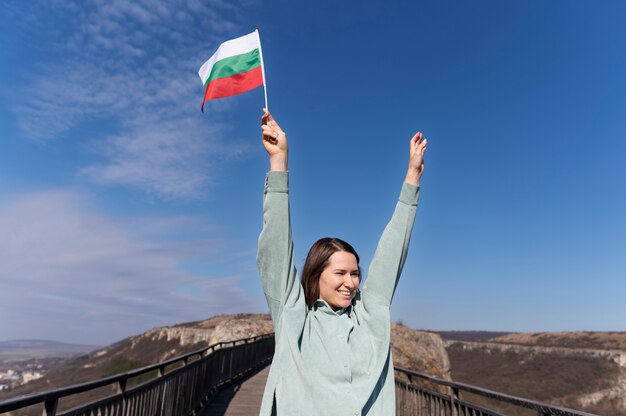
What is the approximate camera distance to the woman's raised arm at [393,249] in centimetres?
197

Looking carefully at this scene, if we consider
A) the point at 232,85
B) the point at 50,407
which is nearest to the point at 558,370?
the point at 232,85

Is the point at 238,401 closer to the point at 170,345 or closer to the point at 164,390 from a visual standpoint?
the point at 164,390

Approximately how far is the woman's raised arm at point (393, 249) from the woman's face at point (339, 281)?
8cm

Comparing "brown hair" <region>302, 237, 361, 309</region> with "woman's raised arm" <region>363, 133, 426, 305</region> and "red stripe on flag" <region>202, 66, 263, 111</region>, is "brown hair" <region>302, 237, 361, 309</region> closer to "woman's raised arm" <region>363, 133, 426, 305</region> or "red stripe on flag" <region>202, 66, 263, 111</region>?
"woman's raised arm" <region>363, 133, 426, 305</region>

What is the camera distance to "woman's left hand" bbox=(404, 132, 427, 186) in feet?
7.03

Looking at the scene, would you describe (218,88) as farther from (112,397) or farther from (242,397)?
(242,397)

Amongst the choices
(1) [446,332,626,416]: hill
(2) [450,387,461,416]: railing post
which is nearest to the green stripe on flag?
(2) [450,387,461,416]: railing post

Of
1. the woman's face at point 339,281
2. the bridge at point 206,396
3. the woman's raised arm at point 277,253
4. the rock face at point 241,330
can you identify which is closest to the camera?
the woman's raised arm at point 277,253

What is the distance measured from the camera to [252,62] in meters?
3.70

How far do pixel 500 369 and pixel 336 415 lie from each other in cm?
10411

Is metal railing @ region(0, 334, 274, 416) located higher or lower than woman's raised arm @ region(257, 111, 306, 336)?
lower

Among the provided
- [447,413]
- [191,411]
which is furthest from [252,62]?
[191,411]

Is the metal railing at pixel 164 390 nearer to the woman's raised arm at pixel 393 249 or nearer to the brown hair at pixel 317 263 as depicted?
the brown hair at pixel 317 263

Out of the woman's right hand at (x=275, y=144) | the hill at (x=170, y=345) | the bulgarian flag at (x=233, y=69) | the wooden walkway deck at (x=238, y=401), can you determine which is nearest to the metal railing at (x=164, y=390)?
the wooden walkway deck at (x=238, y=401)
